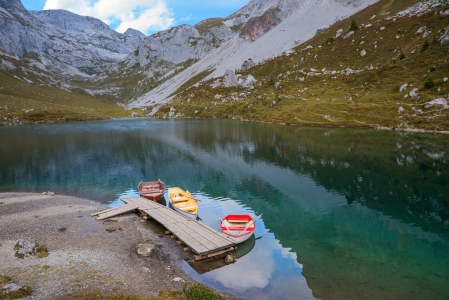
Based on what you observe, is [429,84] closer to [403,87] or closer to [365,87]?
[403,87]

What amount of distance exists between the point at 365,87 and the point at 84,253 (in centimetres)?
13714

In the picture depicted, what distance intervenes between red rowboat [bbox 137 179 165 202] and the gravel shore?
472cm

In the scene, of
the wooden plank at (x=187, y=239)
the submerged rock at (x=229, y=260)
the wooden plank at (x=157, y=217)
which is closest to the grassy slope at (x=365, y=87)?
the submerged rock at (x=229, y=260)

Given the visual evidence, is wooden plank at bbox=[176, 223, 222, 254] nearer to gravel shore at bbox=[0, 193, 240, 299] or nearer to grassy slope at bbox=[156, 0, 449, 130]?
gravel shore at bbox=[0, 193, 240, 299]

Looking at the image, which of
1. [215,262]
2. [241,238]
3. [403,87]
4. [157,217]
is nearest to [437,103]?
[403,87]

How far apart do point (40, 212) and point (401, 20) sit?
765ft

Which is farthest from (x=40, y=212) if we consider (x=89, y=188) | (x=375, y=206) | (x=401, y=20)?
(x=401, y=20)

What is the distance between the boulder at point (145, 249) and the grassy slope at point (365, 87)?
96619mm

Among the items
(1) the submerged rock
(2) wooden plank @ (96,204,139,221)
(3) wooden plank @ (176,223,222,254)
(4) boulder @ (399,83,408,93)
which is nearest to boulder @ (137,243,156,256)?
(3) wooden plank @ (176,223,222,254)

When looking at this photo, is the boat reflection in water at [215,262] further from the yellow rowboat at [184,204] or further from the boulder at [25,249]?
the boulder at [25,249]

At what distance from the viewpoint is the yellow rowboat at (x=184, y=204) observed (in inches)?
1085

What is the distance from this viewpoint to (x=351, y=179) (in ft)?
133

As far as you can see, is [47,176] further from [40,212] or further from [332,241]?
[332,241]

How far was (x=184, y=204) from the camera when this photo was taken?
97.1ft
